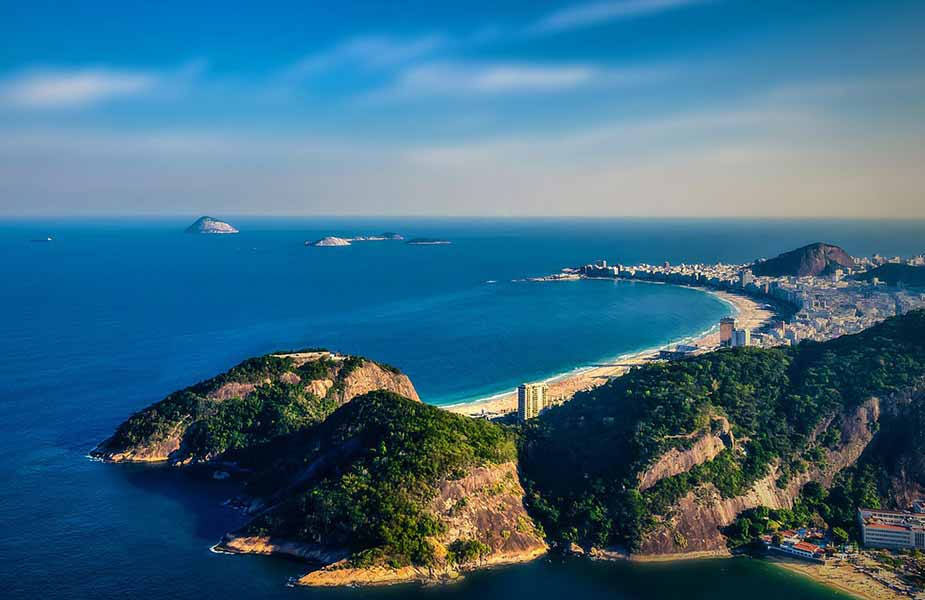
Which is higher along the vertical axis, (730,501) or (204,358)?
(204,358)

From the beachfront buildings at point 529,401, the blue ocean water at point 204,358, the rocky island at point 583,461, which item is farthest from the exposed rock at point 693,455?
the beachfront buildings at point 529,401

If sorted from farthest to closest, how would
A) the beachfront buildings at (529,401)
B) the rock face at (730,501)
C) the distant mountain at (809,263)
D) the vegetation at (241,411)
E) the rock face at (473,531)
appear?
1. the distant mountain at (809,263)
2. the beachfront buildings at (529,401)
3. the vegetation at (241,411)
4. the rock face at (730,501)
5. the rock face at (473,531)

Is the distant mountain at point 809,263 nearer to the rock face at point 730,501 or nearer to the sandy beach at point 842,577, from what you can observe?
the rock face at point 730,501

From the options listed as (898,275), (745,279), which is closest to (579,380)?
(745,279)

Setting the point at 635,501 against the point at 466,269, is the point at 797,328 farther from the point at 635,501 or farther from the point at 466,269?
the point at 466,269

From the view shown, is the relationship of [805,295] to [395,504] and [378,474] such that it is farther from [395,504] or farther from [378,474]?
[395,504]

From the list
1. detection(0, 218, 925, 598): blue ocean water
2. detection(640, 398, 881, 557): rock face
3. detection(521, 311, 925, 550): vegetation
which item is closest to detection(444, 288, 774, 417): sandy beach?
detection(0, 218, 925, 598): blue ocean water
